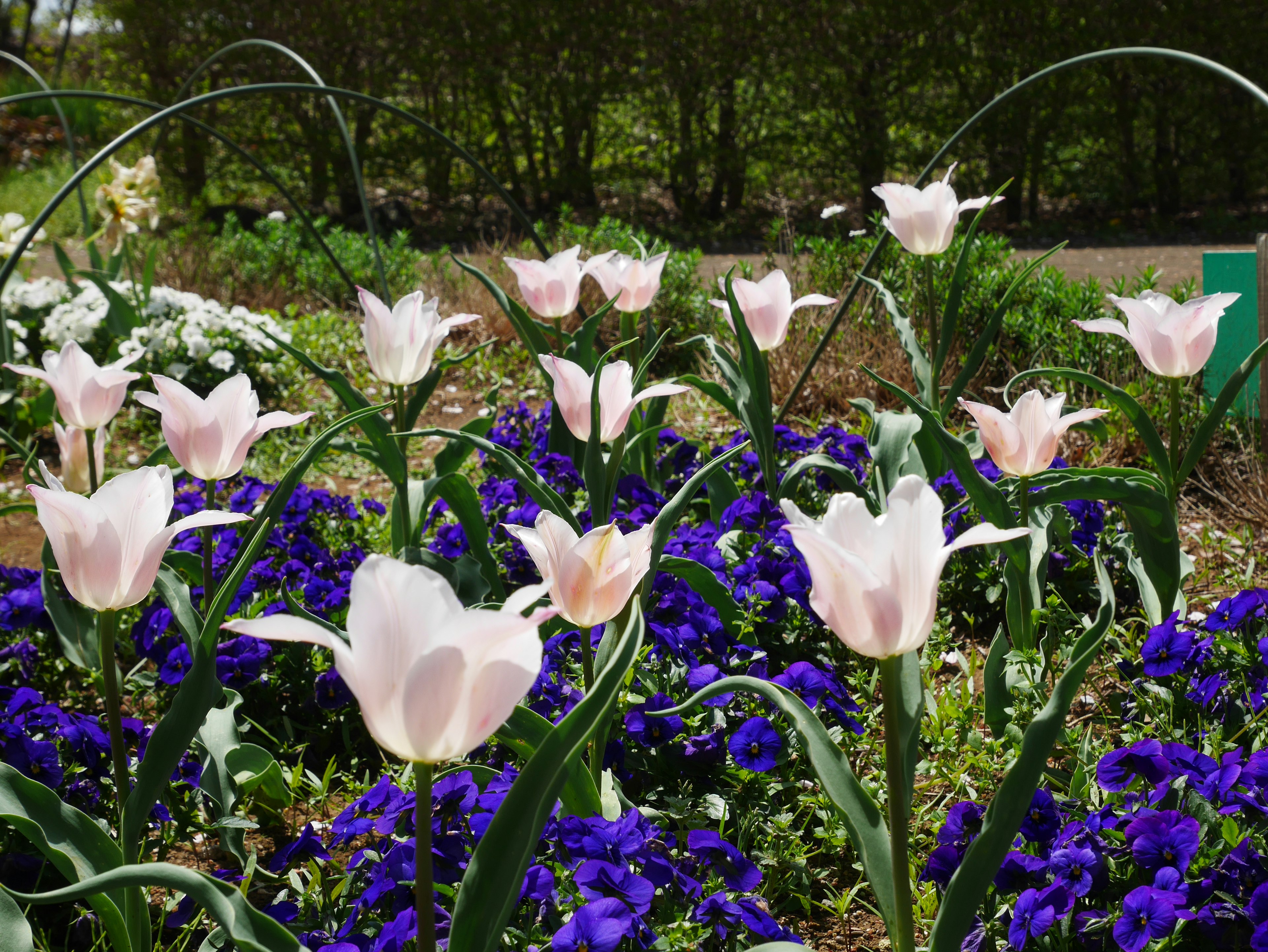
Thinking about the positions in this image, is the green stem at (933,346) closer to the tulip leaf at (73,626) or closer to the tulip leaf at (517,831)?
the tulip leaf at (517,831)

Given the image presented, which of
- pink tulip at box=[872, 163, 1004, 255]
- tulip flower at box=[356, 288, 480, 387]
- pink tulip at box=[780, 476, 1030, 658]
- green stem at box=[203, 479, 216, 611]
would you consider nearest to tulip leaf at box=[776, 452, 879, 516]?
pink tulip at box=[872, 163, 1004, 255]

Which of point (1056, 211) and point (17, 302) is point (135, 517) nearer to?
point (17, 302)

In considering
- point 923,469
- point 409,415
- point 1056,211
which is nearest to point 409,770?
point 409,415

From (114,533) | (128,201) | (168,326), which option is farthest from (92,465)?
(128,201)

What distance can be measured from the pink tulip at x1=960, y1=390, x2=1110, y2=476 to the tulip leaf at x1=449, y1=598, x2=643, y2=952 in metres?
0.95

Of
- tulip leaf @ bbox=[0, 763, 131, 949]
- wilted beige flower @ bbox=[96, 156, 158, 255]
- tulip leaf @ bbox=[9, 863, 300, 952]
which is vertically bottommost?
tulip leaf @ bbox=[0, 763, 131, 949]

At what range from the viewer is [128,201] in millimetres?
4371

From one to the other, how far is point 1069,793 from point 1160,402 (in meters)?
2.02

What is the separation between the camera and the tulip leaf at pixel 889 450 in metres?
2.26

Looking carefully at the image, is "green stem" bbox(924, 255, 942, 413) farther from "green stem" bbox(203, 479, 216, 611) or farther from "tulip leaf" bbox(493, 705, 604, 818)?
"green stem" bbox(203, 479, 216, 611)

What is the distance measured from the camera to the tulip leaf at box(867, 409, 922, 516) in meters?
2.26

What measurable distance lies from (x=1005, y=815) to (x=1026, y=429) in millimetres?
855

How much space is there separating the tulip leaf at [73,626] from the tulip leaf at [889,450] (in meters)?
1.56

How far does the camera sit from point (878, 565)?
894mm
